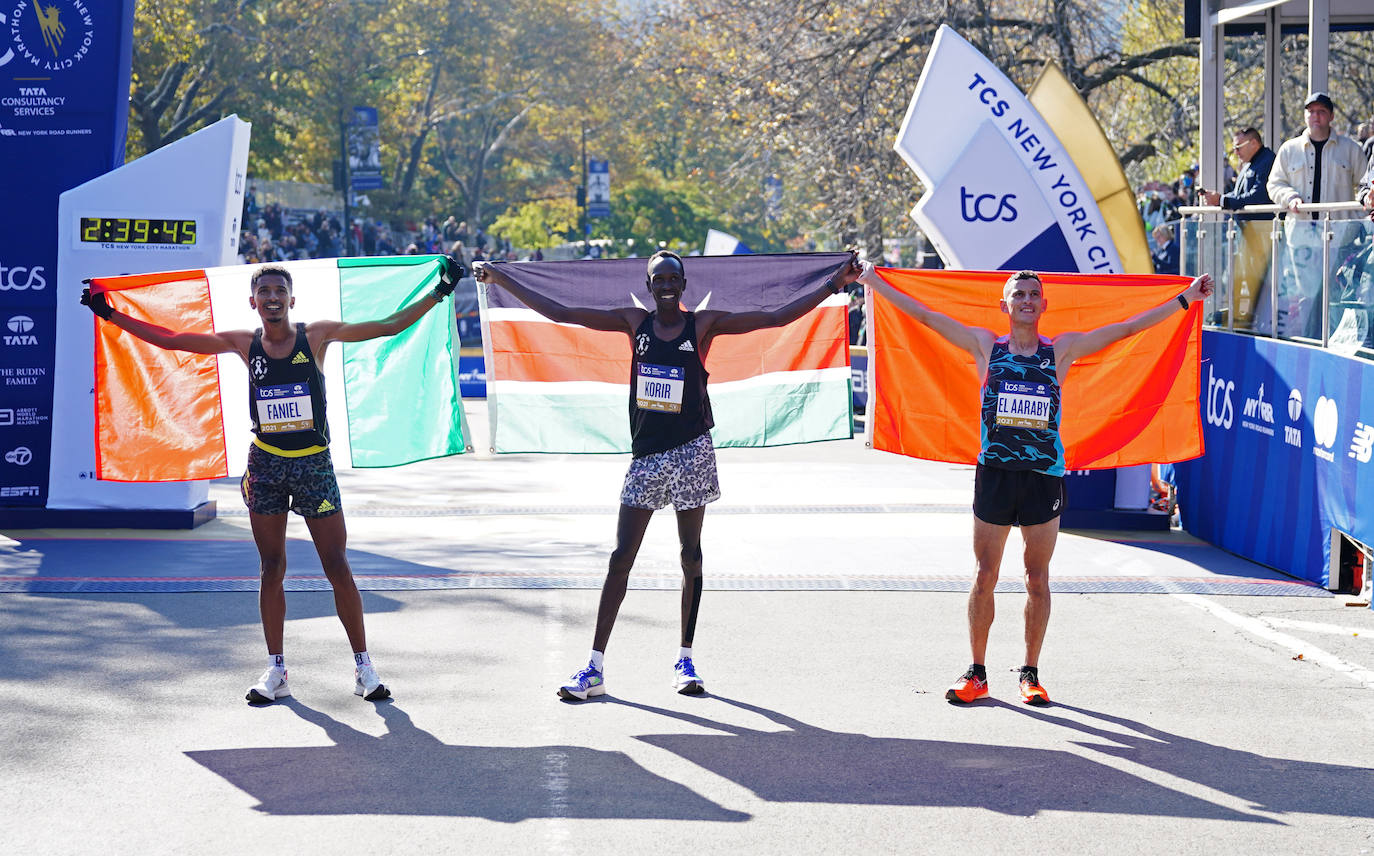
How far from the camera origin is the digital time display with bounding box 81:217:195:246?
1161 centimetres

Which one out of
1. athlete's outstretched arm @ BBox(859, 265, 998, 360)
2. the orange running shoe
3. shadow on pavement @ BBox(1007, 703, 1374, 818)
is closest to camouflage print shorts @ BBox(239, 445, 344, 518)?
athlete's outstretched arm @ BBox(859, 265, 998, 360)

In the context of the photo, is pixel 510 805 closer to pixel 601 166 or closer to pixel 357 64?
pixel 357 64

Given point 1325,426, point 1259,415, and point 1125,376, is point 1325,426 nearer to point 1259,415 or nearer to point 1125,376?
point 1259,415

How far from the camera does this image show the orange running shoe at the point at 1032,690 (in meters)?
7.18

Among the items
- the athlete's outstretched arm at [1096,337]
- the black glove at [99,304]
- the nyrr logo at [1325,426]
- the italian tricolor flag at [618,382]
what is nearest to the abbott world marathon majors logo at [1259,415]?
the nyrr logo at [1325,426]

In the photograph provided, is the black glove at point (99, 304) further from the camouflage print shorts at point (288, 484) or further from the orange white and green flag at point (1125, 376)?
the orange white and green flag at point (1125, 376)

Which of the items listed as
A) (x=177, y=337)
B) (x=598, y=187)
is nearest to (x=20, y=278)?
(x=177, y=337)

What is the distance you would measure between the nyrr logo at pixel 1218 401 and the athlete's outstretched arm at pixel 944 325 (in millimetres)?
4526

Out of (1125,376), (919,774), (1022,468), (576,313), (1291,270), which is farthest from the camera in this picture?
(1291,270)

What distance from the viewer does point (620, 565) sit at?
737 cm

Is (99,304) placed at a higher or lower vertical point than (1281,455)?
higher

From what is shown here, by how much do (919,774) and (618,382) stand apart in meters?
3.63

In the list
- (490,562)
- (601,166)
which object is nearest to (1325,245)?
(490,562)

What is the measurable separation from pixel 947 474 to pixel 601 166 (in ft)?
133
